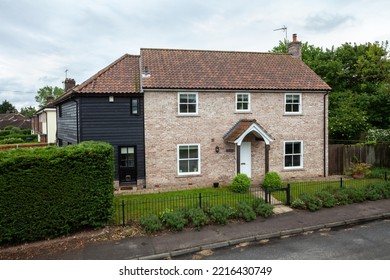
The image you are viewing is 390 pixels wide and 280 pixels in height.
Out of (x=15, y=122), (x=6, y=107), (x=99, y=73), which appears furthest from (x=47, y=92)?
(x=99, y=73)

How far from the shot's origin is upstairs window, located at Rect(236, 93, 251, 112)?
18.0 meters

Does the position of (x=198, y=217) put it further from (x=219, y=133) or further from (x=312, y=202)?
(x=219, y=133)

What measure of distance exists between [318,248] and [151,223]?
547cm

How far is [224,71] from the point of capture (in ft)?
61.8

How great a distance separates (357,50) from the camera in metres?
30.2

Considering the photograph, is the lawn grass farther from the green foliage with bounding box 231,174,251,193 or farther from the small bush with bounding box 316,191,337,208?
the small bush with bounding box 316,191,337,208

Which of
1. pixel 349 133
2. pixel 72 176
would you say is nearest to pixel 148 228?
pixel 72 176

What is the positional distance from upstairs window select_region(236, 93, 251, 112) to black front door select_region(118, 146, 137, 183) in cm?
674

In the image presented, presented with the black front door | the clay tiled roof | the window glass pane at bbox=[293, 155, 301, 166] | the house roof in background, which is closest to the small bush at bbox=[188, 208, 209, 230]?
the black front door

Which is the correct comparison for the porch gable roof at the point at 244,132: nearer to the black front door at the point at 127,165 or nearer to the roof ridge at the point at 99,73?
the black front door at the point at 127,165

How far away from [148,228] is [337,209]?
820 centimetres

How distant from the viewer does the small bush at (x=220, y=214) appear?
36.4 feet

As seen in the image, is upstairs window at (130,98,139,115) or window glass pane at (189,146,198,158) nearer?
upstairs window at (130,98,139,115)
